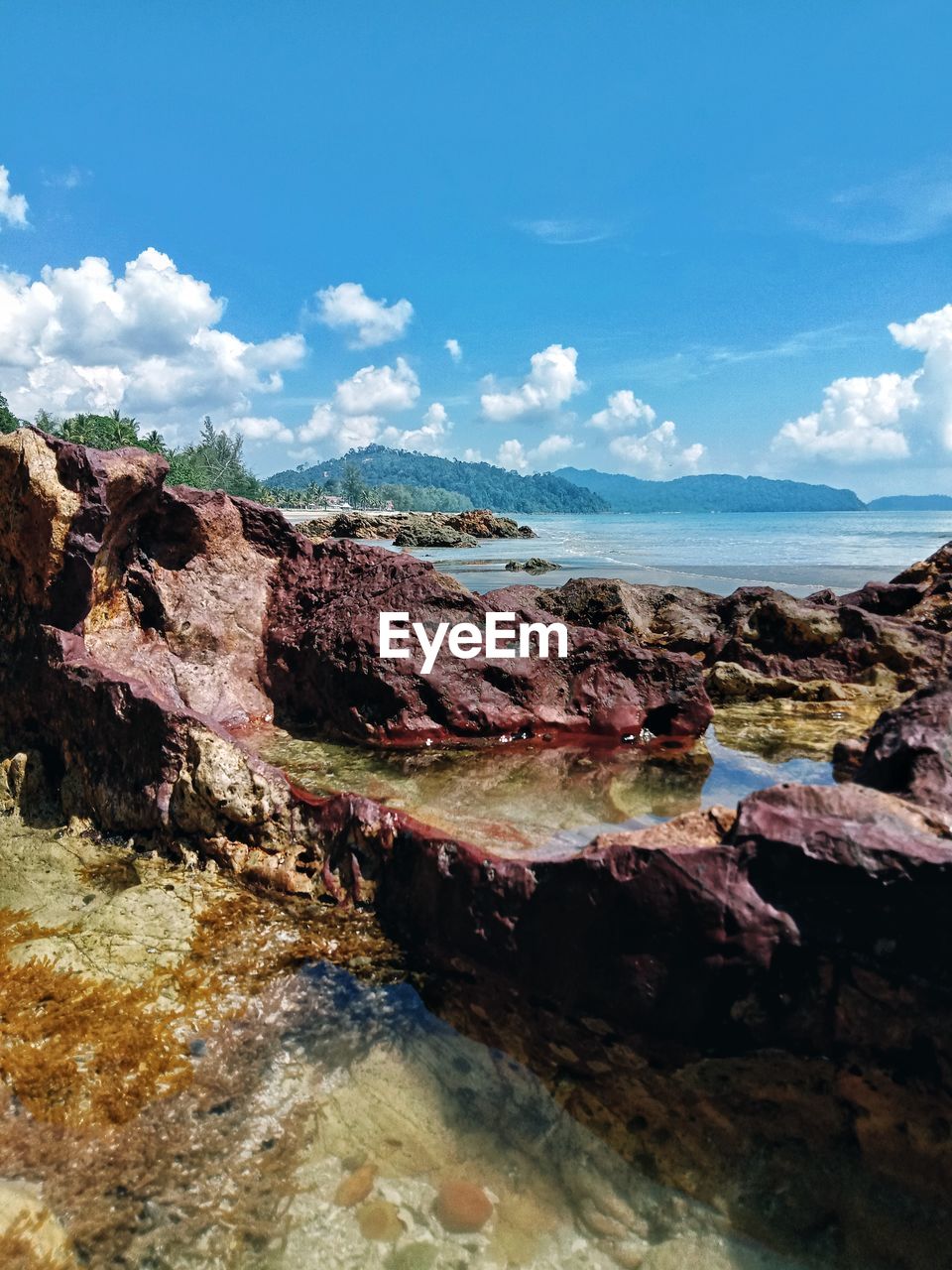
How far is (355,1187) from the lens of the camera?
272cm

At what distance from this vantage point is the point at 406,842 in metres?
4.07

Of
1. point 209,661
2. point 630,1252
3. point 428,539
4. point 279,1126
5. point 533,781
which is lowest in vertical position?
point 630,1252

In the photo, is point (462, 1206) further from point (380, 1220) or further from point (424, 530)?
point (424, 530)

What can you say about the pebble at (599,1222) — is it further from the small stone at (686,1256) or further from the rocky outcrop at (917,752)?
the rocky outcrop at (917,752)

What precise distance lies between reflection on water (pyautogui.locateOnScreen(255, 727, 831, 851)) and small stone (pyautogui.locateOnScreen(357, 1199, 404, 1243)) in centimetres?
198

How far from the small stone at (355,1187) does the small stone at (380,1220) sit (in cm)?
4

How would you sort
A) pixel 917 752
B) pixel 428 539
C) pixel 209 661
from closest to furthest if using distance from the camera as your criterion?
pixel 917 752, pixel 209 661, pixel 428 539

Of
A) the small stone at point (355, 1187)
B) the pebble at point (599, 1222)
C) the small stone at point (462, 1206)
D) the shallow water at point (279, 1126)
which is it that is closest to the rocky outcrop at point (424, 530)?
the shallow water at point (279, 1126)

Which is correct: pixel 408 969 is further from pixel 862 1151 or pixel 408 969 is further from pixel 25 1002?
pixel 862 1151

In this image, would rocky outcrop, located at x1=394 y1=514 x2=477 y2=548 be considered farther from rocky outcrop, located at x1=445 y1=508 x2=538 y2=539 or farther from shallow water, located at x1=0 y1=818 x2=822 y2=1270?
shallow water, located at x1=0 y1=818 x2=822 y2=1270

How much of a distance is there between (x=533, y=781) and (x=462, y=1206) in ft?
11.1

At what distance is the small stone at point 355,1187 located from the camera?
267 cm

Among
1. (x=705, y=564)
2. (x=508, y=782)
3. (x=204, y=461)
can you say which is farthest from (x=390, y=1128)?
(x=204, y=461)

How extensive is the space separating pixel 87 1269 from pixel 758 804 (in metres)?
2.72
